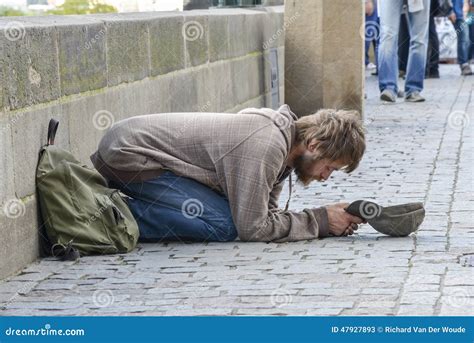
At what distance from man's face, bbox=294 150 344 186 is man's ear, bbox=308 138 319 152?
0.7 inches

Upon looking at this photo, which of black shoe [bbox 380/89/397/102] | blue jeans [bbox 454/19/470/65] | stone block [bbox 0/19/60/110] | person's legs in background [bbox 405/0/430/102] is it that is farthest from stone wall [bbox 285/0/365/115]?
blue jeans [bbox 454/19/470/65]

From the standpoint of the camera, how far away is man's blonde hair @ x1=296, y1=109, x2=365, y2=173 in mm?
5836

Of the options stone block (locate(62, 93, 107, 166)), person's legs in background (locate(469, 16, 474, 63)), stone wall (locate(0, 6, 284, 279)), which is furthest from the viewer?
person's legs in background (locate(469, 16, 474, 63))

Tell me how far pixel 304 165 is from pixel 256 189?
0.30m

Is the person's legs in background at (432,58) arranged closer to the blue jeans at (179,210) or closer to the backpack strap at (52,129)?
the blue jeans at (179,210)

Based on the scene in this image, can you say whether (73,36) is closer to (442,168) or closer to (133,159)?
(133,159)

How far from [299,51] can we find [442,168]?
2804mm

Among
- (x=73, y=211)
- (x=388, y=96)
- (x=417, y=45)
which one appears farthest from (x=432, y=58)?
(x=73, y=211)

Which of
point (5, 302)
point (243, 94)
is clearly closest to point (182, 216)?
point (5, 302)

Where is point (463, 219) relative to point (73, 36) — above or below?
below

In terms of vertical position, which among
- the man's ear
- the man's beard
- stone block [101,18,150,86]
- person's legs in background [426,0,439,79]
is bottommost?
person's legs in background [426,0,439,79]

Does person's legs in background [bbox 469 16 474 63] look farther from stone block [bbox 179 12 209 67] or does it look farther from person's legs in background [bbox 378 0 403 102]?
stone block [bbox 179 12 209 67]

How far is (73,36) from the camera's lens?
6.34 metres

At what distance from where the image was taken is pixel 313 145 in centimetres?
587
